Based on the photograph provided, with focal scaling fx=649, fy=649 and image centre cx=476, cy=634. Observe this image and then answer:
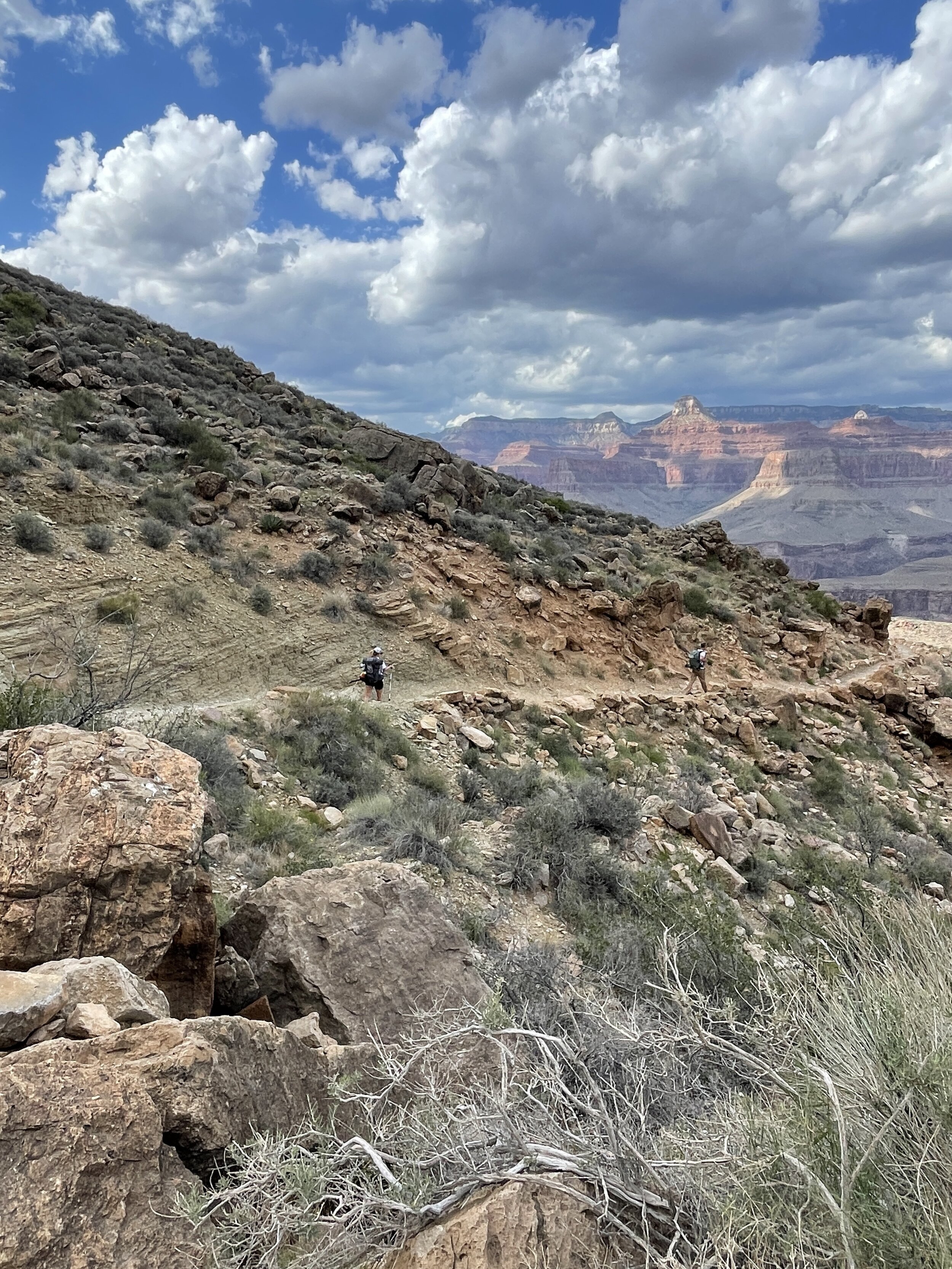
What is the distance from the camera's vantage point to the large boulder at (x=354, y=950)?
11.8ft

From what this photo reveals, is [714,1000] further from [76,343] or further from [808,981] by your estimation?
[76,343]

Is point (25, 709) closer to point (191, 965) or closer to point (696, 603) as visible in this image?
point (191, 965)

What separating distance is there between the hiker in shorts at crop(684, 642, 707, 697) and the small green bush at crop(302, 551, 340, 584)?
8.52 m

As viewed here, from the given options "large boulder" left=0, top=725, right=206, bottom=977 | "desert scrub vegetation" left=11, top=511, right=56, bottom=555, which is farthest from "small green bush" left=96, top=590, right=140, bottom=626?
"large boulder" left=0, top=725, right=206, bottom=977

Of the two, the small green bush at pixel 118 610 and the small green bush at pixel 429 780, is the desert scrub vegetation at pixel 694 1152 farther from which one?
the small green bush at pixel 118 610

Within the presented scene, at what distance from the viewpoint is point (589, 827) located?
310 inches

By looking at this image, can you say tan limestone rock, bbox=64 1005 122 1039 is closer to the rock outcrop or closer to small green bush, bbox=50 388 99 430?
the rock outcrop

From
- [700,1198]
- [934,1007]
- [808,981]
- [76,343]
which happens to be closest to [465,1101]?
[700,1198]

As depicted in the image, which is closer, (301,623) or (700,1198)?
(700,1198)

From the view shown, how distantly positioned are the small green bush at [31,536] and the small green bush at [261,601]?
3229mm

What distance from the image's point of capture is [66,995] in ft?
8.42

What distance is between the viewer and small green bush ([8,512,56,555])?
415 inches

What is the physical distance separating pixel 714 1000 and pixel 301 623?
9691mm

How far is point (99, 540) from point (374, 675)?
17.4ft
